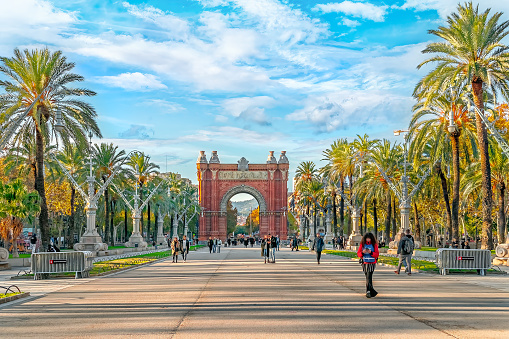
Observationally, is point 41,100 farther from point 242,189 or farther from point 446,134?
point 242,189

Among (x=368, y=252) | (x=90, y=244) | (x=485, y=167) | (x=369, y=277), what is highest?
(x=485, y=167)

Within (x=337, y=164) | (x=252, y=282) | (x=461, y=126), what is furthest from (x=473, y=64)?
(x=337, y=164)

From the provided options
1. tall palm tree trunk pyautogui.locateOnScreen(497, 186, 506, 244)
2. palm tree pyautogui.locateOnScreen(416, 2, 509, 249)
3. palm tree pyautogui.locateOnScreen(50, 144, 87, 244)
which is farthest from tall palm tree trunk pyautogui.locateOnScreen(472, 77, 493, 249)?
palm tree pyautogui.locateOnScreen(50, 144, 87, 244)

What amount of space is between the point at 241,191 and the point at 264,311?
89.6 meters

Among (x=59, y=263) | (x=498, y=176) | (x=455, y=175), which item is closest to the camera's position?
(x=59, y=263)

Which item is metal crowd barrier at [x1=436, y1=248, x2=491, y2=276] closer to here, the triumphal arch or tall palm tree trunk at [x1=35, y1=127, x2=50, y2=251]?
tall palm tree trunk at [x1=35, y1=127, x2=50, y2=251]

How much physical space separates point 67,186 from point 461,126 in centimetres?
3888

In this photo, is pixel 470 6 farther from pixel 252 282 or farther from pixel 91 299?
pixel 91 299

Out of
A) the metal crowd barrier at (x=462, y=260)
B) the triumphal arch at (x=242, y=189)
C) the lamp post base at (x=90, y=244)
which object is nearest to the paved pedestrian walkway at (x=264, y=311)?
the metal crowd barrier at (x=462, y=260)

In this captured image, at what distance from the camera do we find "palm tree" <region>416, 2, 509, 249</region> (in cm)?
2859

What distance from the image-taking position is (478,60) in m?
29.4

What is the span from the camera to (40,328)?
958 cm

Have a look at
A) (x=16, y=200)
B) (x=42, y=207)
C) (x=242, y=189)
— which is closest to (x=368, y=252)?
(x=42, y=207)

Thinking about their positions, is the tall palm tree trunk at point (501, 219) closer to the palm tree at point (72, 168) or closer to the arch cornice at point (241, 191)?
the palm tree at point (72, 168)
